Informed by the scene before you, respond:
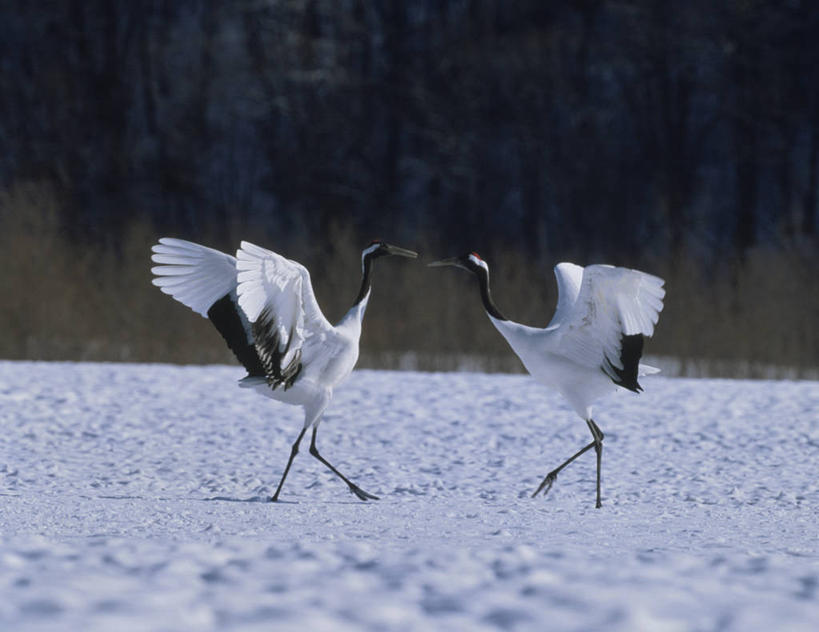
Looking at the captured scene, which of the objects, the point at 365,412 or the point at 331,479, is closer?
the point at 331,479

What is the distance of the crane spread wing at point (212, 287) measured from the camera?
6.29m

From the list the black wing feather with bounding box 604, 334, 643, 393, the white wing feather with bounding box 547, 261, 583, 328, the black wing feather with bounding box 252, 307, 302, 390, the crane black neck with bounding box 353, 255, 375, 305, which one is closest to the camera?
the black wing feather with bounding box 252, 307, 302, 390

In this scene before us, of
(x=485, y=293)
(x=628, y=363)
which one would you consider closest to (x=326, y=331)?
(x=485, y=293)

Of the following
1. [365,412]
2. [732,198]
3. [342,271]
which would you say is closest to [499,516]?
[365,412]

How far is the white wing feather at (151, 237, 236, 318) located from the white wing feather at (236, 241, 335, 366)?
1.30 ft

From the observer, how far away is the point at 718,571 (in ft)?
13.1

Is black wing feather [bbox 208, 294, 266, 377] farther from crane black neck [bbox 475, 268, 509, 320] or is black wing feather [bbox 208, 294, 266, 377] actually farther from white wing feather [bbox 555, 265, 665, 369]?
white wing feather [bbox 555, 265, 665, 369]

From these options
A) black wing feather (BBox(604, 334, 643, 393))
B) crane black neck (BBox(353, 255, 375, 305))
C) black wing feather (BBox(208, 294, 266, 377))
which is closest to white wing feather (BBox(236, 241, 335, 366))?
black wing feather (BBox(208, 294, 266, 377))

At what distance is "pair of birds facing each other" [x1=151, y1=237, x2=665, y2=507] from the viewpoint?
6.09 m

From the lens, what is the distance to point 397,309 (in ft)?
49.7

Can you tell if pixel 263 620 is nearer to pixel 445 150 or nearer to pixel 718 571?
pixel 718 571

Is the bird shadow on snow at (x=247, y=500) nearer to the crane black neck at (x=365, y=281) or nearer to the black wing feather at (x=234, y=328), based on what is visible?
the black wing feather at (x=234, y=328)

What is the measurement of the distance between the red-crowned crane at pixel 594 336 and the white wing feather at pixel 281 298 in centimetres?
104

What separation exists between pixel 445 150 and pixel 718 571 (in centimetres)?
2022
